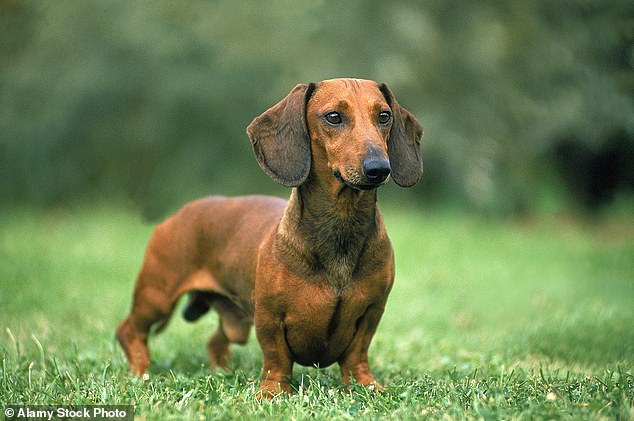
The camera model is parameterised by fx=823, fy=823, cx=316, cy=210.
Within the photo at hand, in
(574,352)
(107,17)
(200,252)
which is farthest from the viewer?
(107,17)

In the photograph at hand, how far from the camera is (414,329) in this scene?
7199 mm

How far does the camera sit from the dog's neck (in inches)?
166

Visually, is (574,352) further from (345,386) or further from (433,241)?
(433,241)

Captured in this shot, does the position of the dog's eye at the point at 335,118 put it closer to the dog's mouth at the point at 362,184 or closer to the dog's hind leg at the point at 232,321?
the dog's mouth at the point at 362,184

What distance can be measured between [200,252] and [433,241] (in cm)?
656

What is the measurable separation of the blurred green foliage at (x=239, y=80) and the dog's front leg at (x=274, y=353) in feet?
29.1

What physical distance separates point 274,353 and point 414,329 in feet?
9.91

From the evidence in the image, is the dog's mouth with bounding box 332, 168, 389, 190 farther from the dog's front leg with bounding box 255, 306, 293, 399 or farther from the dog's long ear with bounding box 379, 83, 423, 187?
the dog's front leg with bounding box 255, 306, 293, 399

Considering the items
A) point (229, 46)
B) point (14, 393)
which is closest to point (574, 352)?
point (14, 393)

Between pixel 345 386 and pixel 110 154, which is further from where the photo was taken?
pixel 110 154

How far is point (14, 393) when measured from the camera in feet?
14.0

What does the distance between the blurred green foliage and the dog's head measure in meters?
8.87

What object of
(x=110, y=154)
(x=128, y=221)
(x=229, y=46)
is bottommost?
(x=128, y=221)

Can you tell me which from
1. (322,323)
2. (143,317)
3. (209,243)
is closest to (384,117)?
(322,323)
